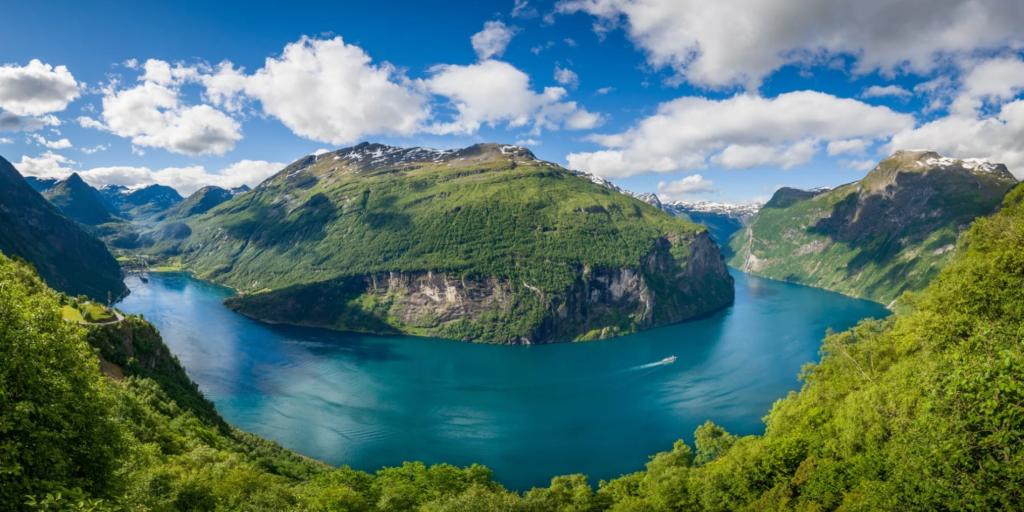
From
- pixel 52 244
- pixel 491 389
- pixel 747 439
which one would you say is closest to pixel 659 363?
pixel 491 389

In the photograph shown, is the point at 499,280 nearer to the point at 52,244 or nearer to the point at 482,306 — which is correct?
the point at 482,306

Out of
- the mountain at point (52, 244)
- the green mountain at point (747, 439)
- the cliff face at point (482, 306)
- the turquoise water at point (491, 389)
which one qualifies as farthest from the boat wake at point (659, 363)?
the mountain at point (52, 244)

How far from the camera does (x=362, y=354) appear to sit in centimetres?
12056

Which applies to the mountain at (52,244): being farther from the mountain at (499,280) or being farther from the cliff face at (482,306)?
the cliff face at (482,306)

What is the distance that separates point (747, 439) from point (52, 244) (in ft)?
714

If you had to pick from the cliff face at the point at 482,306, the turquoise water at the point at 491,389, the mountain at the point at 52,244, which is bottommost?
the turquoise water at the point at 491,389

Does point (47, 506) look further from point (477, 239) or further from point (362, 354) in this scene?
point (477, 239)

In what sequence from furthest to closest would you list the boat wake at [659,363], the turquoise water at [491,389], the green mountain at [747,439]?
the boat wake at [659,363]
the turquoise water at [491,389]
the green mountain at [747,439]

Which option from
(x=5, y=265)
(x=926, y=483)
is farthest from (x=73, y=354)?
(x=926, y=483)

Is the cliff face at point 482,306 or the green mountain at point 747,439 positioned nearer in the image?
the green mountain at point 747,439

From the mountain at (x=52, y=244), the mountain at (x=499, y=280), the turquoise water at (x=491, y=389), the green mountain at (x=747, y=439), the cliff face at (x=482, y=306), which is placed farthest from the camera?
the mountain at (x=499, y=280)

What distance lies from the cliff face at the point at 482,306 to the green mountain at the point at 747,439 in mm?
100587

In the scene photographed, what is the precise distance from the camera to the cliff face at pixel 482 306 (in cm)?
14638

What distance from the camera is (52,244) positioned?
159 m
